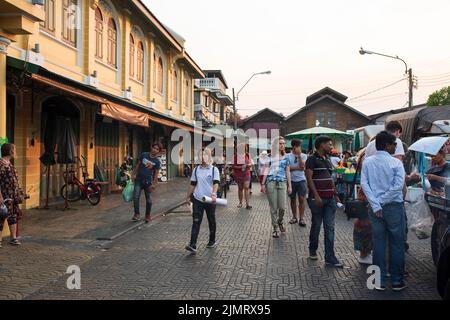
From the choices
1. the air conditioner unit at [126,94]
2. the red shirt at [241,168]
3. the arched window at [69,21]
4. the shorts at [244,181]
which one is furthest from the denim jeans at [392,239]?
the air conditioner unit at [126,94]

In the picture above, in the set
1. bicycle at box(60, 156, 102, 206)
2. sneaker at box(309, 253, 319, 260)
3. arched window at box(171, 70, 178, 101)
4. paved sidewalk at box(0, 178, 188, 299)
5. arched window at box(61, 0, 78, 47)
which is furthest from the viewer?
arched window at box(171, 70, 178, 101)

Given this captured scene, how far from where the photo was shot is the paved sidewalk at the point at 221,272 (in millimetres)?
5199

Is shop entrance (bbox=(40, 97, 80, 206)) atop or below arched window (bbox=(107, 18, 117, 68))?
below

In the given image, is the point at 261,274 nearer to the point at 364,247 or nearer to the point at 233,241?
the point at 364,247

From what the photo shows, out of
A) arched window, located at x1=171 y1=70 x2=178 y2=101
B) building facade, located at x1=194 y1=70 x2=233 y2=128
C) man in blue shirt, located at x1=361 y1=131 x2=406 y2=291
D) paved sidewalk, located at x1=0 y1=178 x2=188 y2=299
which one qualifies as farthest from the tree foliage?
man in blue shirt, located at x1=361 y1=131 x2=406 y2=291

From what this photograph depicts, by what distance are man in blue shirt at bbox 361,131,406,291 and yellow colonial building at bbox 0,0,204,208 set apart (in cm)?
651

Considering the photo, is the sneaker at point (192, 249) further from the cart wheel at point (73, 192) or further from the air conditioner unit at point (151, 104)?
the air conditioner unit at point (151, 104)

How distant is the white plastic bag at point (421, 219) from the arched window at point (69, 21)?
10.8 metres

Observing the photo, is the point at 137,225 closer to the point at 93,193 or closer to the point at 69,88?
the point at 69,88

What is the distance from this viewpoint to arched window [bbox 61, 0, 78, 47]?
42.9 ft

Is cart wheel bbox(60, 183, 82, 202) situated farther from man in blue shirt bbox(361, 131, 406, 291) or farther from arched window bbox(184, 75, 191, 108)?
arched window bbox(184, 75, 191, 108)

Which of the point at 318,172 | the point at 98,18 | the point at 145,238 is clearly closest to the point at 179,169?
the point at 98,18

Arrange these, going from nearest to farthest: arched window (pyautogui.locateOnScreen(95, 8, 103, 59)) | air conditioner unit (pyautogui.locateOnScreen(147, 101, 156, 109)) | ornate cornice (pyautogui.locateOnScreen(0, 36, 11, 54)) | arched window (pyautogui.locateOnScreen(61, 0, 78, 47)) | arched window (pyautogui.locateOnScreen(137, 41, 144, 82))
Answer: ornate cornice (pyautogui.locateOnScreen(0, 36, 11, 54)) → arched window (pyautogui.locateOnScreen(61, 0, 78, 47)) → arched window (pyautogui.locateOnScreen(95, 8, 103, 59)) → arched window (pyautogui.locateOnScreen(137, 41, 144, 82)) → air conditioner unit (pyautogui.locateOnScreen(147, 101, 156, 109))

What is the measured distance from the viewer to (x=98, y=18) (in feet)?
50.3
